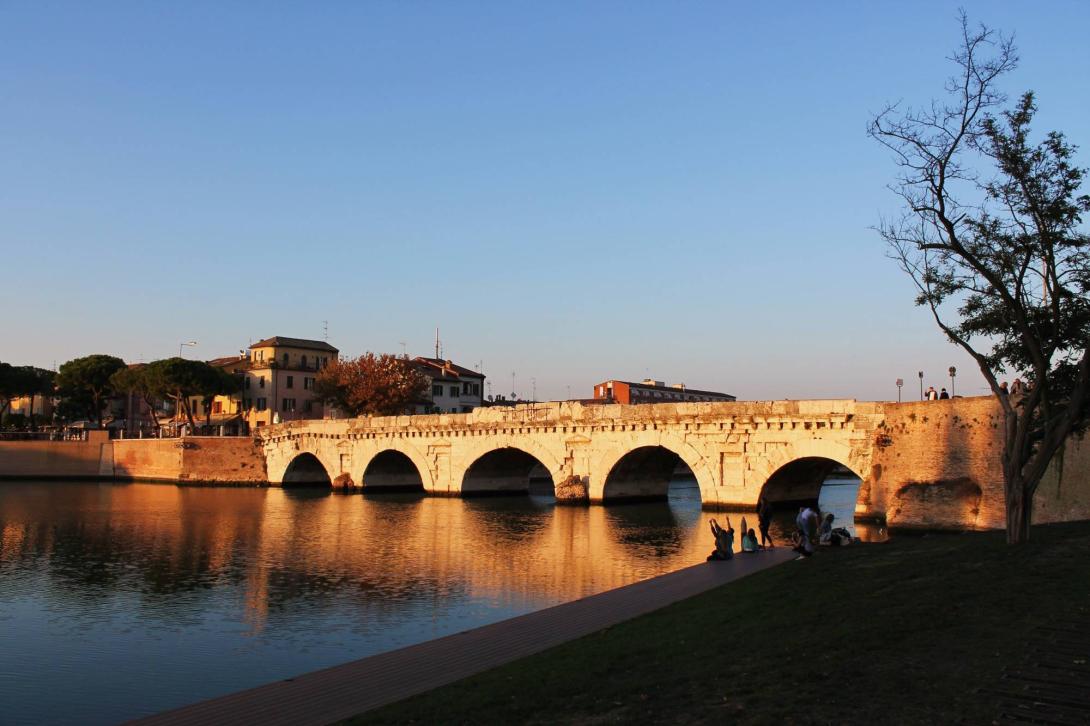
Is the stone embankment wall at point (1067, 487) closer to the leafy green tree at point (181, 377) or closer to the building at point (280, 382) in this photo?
the leafy green tree at point (181, 377)

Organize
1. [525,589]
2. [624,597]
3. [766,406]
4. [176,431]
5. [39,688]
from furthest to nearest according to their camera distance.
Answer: [176,431] → [766,406] → [525,589] → [624,597] → [39,688]

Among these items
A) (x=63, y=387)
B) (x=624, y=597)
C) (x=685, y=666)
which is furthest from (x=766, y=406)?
(x=63, y=387)

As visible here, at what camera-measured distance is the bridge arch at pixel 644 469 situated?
47.4m

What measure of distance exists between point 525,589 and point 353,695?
1369 cm

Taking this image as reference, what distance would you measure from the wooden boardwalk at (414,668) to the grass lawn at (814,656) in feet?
2.69

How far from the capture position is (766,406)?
146 feet

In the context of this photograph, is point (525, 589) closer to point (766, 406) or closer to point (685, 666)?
point (685, 666)

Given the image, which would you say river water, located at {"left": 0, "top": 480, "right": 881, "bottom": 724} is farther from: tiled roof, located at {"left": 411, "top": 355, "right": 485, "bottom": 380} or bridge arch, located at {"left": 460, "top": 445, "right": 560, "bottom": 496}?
tiled roof, located at {"left": 411, "top": 355, "right": 485, "bottom": 380}

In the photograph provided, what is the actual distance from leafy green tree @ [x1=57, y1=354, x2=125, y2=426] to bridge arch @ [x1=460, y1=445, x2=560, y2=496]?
2174 inches

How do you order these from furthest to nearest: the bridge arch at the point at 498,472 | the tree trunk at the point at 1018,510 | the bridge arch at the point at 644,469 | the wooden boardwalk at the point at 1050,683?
the bridge arch at the point at 498,472
the bridge arch at the point at 644,469
the tree trunk at the point at 1018,510
the wooden boardwalk at the point at 1050,683

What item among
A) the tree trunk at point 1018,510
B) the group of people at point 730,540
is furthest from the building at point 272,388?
the tree trunk at point 1018,510

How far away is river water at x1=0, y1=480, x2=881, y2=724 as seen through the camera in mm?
17594

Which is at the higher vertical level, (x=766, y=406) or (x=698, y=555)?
(x=766, y=406)

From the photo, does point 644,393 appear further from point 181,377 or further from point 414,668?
point 414,668
